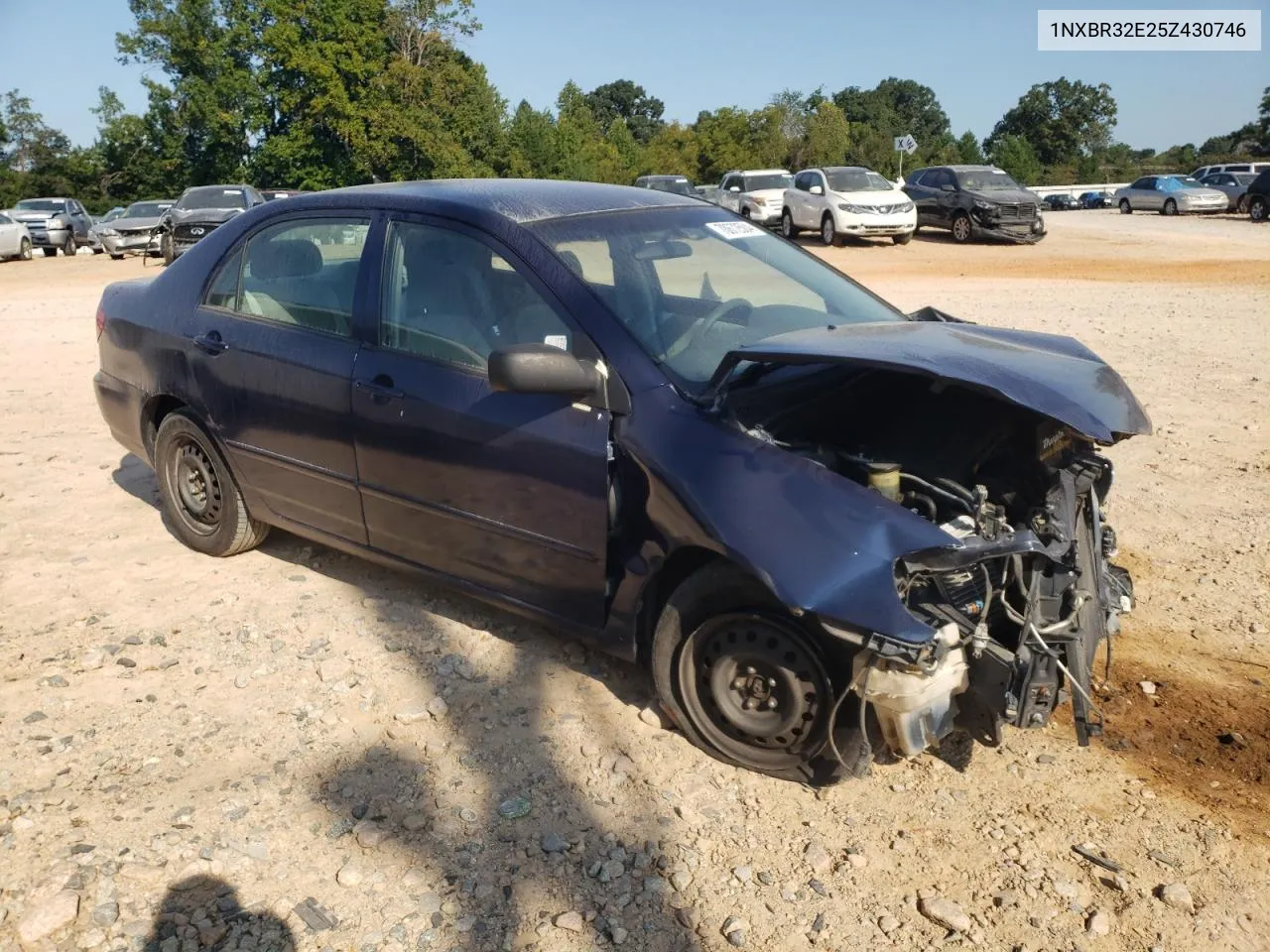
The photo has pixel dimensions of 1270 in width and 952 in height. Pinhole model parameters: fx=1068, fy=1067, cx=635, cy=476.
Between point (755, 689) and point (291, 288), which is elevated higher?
point (291, 288)

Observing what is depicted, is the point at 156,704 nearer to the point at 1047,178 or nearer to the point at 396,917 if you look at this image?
the point at 396,917

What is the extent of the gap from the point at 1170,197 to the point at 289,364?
40750mm

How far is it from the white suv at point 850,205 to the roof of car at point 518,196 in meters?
20.0

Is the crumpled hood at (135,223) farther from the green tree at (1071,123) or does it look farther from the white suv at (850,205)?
the green tree at (1071,123)

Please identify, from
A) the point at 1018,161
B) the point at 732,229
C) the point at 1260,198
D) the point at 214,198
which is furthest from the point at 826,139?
the point at 732,229

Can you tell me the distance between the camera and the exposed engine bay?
296 centimetres

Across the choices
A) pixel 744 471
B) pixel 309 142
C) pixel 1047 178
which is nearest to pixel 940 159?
pixel 1047 178

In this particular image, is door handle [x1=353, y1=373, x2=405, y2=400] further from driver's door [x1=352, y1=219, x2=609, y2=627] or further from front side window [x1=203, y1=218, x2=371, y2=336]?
front side window [x1=203, y1=218, x2=371, y2=336]

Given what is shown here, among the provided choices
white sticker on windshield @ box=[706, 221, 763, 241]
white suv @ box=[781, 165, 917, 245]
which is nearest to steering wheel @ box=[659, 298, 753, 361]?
white sticker on windshield @ box=[706, 221, 763, 241]

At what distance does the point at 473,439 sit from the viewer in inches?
148

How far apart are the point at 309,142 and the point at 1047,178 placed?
174ft

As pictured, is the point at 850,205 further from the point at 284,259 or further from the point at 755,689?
the point at 755,689

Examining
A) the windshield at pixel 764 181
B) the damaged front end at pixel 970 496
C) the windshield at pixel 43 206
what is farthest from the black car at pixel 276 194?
the windshield at pixel 764 181

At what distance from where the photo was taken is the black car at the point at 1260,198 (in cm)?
3173
